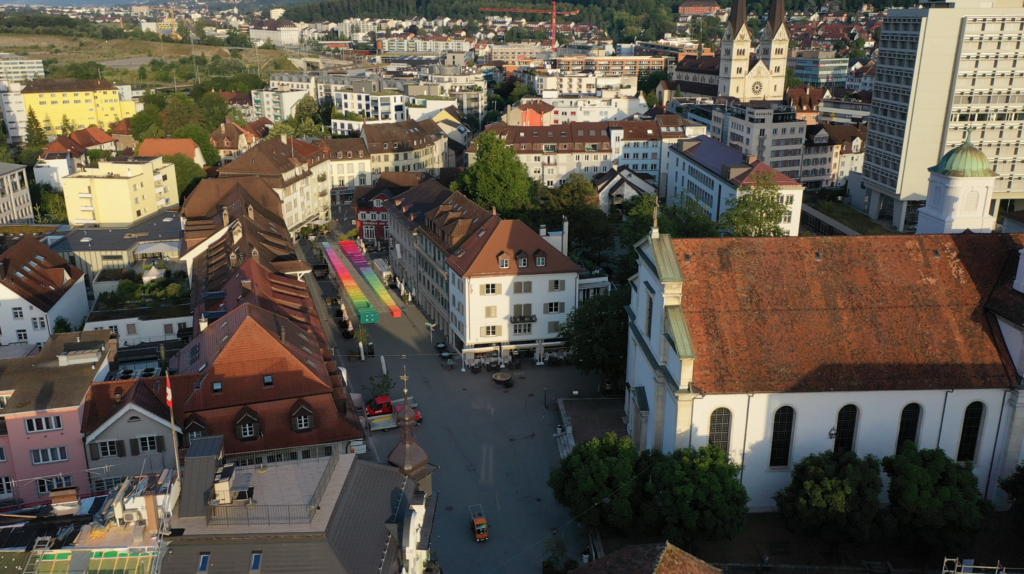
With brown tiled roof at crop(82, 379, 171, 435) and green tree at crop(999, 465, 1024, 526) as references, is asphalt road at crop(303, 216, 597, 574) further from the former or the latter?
green tree at crop(999, 465, 1024, 526)

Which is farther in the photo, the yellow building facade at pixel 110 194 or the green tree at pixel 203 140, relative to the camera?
the green tree at pixel 203 140

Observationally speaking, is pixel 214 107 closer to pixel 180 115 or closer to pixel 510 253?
pixel 180 115

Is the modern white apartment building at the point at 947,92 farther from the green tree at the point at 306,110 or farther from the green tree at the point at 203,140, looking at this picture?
the green tree at the point at 306,110

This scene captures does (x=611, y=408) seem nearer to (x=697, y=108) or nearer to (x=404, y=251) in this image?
(x=404, y=251)

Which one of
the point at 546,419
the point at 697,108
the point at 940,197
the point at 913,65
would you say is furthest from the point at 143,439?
the point at 697,108

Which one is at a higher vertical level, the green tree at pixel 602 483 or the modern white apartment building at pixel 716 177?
the modern white apartment building at pixel 716 177

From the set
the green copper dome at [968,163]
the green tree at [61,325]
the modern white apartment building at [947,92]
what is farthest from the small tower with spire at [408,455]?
the modern white apartment building at [947,92]

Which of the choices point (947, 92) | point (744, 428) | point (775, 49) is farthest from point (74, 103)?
point (744, 428)
